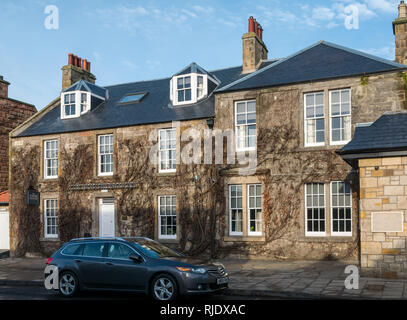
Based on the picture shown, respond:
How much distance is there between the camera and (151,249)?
38.8ft

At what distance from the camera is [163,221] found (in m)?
21.4

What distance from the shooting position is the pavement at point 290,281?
37.5ft

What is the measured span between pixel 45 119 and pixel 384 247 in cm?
1879

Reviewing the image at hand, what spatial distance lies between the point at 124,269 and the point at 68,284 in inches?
67.7

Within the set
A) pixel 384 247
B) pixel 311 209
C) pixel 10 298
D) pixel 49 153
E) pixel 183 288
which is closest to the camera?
pixel 183 288

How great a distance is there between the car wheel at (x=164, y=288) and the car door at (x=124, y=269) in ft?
0.91

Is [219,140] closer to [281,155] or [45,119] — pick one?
[281,155]

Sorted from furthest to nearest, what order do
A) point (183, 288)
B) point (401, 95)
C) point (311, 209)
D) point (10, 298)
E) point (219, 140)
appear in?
1. point (219, 140)
2. point (311, 209)
3. point (401, 95)
4. point (10, 298)
5. point (183, 288)

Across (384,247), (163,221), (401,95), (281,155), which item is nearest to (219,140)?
(281,155)

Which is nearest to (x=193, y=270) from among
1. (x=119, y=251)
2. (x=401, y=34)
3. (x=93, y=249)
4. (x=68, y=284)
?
(x=119, y=251)

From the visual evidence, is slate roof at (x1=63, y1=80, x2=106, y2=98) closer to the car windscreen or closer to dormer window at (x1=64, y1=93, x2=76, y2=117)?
dormer window at (x1=64, y1=93, x2=76, y2=117)

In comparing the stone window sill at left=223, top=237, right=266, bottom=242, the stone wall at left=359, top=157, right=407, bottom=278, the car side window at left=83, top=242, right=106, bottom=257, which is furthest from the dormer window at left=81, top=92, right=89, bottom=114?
the stone wall at left=359, top=157, right=407, bottom=278

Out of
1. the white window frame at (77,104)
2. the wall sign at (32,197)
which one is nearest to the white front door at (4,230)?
the wall sign at (32,197)

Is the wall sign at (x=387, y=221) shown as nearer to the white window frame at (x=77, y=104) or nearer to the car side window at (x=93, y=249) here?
the car side window at (x=93, y=249)
